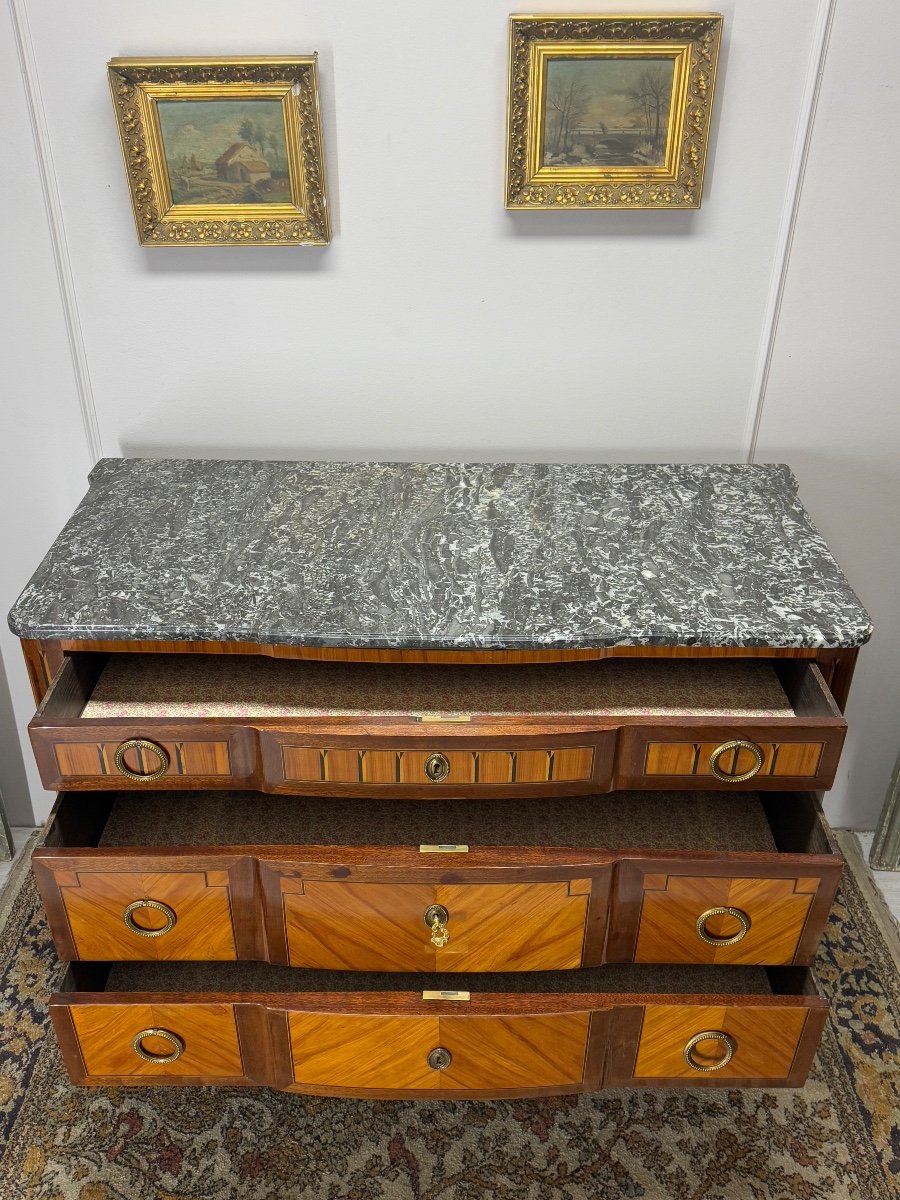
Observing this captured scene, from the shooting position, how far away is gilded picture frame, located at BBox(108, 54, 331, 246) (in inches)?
50.4

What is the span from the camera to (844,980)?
1.64 m

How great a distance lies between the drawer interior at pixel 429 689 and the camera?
3.86 feet

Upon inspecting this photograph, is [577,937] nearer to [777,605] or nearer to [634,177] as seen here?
[777,605]

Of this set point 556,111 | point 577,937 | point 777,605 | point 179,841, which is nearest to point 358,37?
point 556,111

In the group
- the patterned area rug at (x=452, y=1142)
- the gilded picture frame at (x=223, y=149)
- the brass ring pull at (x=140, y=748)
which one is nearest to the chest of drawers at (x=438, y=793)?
the brass ring pull at (x=140, y=748)

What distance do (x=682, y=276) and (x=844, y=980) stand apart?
108cm

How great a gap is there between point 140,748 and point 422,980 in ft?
1.52

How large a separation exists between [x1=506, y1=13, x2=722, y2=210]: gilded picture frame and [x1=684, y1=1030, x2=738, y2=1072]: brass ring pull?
3.29ft

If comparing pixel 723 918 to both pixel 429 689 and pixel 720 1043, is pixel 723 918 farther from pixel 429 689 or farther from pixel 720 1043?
pixel 429 689

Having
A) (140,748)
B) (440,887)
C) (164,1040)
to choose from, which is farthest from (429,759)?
(164,1040)

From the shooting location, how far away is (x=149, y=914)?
120 cm

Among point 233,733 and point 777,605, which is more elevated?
point 777,605

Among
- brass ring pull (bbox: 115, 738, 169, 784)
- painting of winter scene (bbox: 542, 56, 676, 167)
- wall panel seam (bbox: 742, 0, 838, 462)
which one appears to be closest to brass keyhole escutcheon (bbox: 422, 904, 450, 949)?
brass ring pull (bbox: 115, 738, 169, 784)

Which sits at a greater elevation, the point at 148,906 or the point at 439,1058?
the point at 148,906
